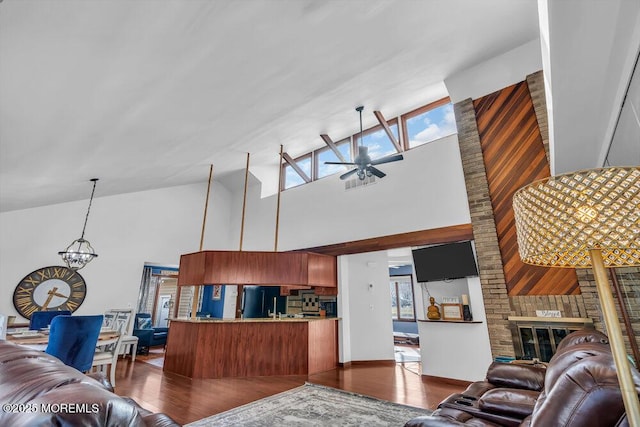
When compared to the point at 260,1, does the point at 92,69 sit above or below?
below

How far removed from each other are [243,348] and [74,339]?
257cm

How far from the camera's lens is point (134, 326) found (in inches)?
292

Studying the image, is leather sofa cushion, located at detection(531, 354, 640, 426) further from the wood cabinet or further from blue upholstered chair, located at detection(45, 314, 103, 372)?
the wood cabinet

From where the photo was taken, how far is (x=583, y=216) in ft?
2.67

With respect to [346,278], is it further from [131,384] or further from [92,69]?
[92,69]

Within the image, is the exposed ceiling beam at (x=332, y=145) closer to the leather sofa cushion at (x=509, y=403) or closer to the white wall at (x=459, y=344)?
the white wall at (x=459, y=344)

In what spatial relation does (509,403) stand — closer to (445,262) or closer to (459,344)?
(459,344)

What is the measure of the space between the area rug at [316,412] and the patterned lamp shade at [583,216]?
3111mm

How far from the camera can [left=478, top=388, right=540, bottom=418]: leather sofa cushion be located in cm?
199

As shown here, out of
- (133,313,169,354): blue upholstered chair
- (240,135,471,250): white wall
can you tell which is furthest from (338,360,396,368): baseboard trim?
(133,313,169,354): blue upholstered chair

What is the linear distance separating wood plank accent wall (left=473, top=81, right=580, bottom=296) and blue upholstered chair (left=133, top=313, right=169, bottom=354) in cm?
763

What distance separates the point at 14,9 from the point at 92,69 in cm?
65

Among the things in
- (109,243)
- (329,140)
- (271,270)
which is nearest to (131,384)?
(271,270)

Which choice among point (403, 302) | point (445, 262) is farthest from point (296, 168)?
point (403, 302)
